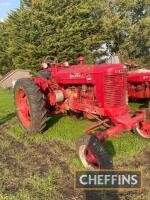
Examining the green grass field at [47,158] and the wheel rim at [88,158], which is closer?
the green grass field at [47,158]

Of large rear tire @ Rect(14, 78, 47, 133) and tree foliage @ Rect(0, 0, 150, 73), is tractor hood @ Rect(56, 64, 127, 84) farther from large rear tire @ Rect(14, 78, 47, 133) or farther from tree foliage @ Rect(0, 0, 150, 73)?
tree foliage @ Rect(0, 0, 150, 73)

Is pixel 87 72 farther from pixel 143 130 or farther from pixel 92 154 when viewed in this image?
pixel 92 154

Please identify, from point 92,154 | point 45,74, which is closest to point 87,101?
point 45,74

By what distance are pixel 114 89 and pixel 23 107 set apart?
113 inches

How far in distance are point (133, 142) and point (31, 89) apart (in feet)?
8.06

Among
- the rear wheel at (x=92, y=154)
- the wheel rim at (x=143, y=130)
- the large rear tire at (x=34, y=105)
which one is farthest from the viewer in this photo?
the large rear tire at (x=34, y=105)

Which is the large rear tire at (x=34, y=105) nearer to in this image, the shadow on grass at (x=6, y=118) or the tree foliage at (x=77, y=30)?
the shadow on grass at (x=6, y=118)

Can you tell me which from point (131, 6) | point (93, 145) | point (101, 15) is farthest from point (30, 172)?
point (131, 6)

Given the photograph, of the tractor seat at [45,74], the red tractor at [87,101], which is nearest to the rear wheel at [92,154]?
the red tractor at [87,101]

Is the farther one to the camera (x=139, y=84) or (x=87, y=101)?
(x=139, y=84)

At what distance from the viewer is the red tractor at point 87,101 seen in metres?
5.51

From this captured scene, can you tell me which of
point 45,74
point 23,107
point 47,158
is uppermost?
point 45,74

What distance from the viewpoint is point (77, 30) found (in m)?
30.3

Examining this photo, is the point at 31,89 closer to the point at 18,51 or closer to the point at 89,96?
the point at 89,96
